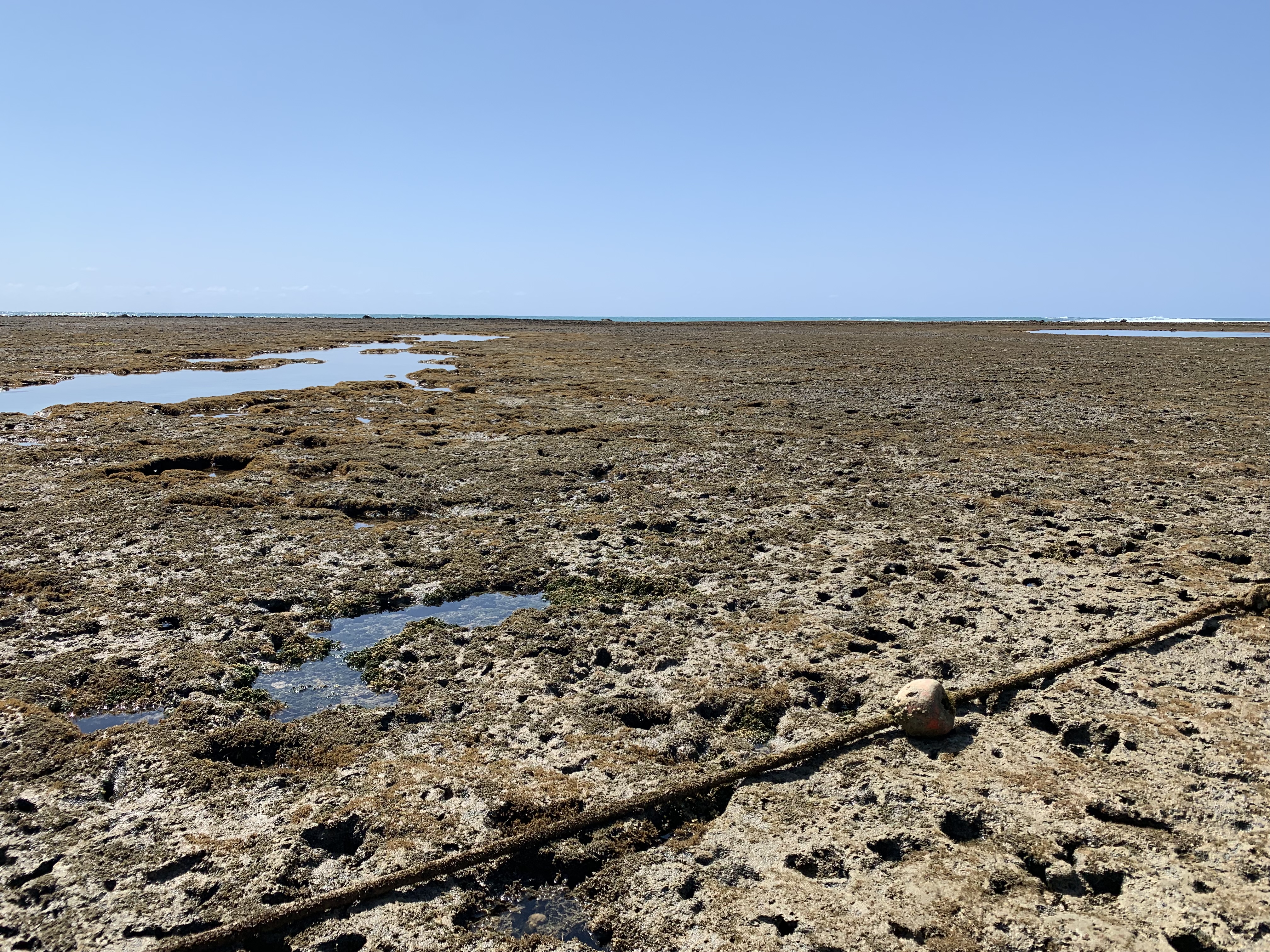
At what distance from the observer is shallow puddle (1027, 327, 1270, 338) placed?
153 feet

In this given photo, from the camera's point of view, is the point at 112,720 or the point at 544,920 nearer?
the point at 544,920

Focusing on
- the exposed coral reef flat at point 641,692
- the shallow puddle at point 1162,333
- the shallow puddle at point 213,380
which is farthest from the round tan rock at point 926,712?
the shallow puddle at point 1162,333

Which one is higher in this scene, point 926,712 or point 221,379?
point 221,379

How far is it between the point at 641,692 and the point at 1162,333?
6170cm

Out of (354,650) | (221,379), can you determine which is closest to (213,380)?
(221,379)

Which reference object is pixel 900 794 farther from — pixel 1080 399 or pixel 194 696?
pixel 1080 399

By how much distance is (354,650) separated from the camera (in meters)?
5.73

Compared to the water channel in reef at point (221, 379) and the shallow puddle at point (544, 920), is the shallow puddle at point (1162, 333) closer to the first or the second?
the water channel in reef at point (221, 379)

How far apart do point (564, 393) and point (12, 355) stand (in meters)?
21.8

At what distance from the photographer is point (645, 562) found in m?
7.41

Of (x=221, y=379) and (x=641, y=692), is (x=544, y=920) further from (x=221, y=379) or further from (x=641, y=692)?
(x=221, y=379)

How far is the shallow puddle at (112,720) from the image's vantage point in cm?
467

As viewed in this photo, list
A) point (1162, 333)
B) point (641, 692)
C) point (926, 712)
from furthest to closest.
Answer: point (1162, 333) < point (641, 692) < point (926, 712)

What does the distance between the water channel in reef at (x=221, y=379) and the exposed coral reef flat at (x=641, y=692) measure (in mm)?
6304
